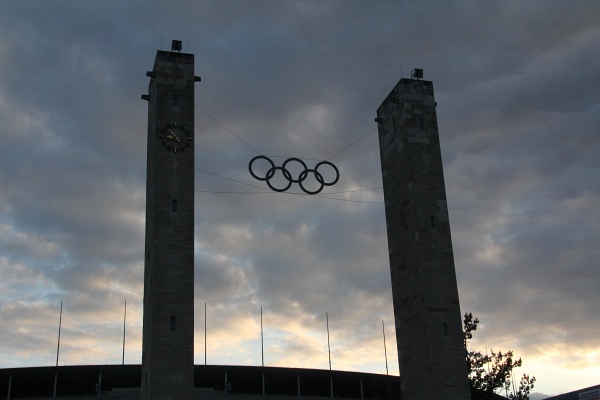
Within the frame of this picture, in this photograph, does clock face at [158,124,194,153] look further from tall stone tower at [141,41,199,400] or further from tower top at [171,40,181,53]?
tower top at [171,40,181,53]

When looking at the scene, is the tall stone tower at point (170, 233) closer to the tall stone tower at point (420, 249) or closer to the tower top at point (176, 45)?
the tower top at point (176, 45)

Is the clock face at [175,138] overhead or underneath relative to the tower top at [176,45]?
underneath

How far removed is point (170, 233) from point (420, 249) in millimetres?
16194

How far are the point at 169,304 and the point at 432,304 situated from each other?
16.5 metres

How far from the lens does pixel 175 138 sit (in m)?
53.2

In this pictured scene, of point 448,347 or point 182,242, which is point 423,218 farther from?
point 182,242

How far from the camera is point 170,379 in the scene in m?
47.4

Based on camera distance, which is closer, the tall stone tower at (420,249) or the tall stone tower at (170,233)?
the tall stone tower at (170,233)

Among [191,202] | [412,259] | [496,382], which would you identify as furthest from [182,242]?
[496,382]

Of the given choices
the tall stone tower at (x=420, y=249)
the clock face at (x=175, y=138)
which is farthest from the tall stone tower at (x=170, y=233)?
the tall stone tower at (x=420, y=249)

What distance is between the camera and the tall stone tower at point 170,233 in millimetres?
47812

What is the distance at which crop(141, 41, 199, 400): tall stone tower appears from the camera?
157ft

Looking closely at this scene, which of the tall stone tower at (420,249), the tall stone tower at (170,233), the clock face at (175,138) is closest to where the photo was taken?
the tall stone tower at (170,233)

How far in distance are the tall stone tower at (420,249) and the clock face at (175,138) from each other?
15033 mm
